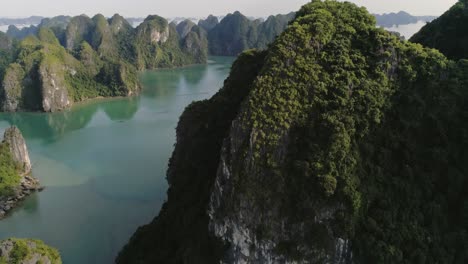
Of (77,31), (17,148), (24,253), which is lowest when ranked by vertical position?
(17,148)

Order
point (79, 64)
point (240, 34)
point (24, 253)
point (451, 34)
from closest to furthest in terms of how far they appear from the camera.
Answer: point (24, 253) < point (451, 34) < point (79, 64) < point (240, 34)

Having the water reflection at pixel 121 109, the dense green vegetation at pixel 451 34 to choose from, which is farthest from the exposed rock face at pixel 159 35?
the dense green vegetation at pixel 451 34

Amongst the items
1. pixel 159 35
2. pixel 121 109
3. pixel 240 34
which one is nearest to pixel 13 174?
pixel 121 109

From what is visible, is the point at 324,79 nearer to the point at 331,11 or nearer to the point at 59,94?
the point at 331,11

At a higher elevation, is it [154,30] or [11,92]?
[154,30]

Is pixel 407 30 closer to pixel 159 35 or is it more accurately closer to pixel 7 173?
pixel 159 35

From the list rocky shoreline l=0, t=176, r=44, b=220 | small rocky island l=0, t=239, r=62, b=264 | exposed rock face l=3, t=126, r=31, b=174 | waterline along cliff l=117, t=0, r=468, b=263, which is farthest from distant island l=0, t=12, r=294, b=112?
Answer: waterline along cliff l=117, t=0, r=468, b=263
